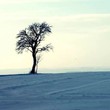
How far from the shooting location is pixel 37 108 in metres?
12.1

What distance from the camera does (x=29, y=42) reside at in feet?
162

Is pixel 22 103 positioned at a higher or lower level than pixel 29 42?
lower

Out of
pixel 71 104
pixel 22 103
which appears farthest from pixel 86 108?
pixel 22 103

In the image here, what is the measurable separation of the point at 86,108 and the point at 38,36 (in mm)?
38530

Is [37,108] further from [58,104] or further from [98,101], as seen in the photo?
[98,101]

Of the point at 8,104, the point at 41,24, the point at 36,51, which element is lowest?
the point at 8,104

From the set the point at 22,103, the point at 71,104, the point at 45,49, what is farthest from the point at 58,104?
the point at 45,49

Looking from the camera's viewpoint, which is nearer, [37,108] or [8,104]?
[37,108]

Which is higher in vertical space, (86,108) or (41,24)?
(41,24)

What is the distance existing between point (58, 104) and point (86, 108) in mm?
1417

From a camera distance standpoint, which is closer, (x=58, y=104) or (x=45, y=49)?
(x=58, y=104)

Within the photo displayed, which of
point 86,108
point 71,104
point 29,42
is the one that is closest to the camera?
point 86,108

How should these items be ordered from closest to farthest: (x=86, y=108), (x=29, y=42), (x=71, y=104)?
(x=86, y=108) < (x=71, y=104) < (x=29, y=42)

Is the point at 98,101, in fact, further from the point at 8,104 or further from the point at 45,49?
the point at 45,49
